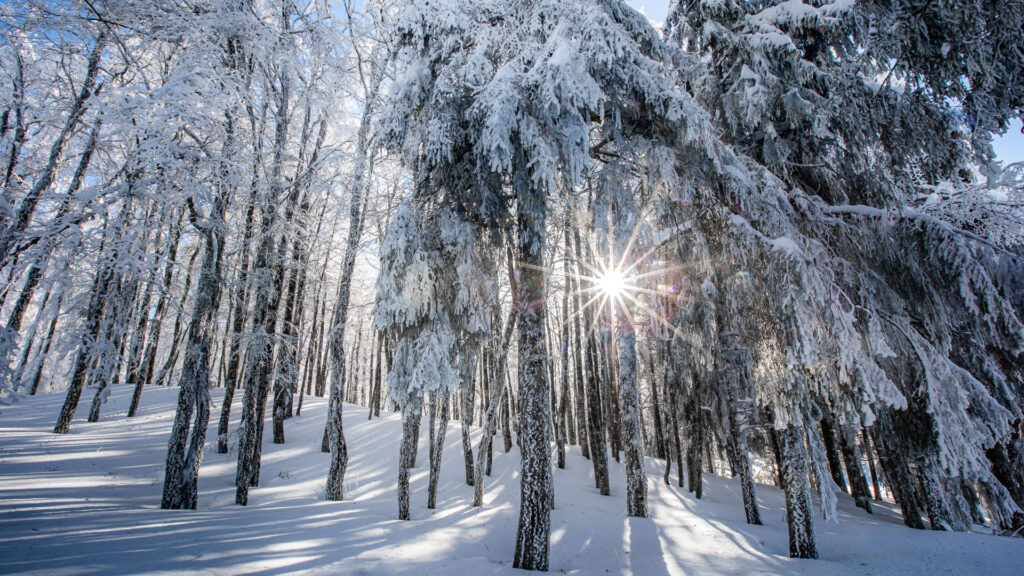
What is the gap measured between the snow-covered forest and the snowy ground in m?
A: 0.11

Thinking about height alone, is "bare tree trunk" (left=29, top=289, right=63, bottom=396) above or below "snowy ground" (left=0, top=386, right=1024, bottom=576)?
above

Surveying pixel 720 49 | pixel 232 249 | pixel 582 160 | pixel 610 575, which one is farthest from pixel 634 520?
pixel 232 249

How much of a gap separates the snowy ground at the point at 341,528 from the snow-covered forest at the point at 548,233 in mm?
112

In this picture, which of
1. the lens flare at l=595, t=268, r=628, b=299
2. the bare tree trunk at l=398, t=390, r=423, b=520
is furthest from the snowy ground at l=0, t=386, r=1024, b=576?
the lens flare at l=595, t=268, r=628, b=299

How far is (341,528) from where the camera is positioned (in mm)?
6730

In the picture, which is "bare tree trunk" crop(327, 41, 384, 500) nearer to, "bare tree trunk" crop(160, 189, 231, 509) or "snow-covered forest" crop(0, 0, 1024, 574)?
"snow-covered forest" crop(0, 0, 1024, 574)

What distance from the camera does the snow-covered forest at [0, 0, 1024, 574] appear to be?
18.3 feet

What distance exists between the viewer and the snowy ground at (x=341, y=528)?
4.80m

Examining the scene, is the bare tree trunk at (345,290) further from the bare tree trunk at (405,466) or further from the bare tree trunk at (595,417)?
the bare tree trunk at (595,417)

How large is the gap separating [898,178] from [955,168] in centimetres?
94

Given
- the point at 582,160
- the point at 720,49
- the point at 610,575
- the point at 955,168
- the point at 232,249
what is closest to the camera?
the point at 582,160

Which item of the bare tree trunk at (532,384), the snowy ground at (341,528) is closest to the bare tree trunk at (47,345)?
the snowy ground at (341,528)

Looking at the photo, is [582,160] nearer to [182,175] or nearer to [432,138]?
[432,138]

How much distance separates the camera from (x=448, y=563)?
557 cm
